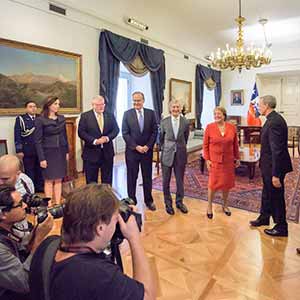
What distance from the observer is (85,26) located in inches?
203

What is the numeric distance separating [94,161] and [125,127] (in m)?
0.58

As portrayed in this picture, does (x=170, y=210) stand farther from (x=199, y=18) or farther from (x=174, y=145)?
(x=199, y=18)

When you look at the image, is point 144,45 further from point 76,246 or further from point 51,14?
point 76,246

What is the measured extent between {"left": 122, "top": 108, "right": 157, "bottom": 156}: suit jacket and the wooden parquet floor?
88 cm

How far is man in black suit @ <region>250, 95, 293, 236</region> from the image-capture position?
271 cm

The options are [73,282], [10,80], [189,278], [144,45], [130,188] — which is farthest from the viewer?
[144,45]

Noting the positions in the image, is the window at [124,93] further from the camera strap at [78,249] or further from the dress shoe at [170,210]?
the camera strap at [78,249]

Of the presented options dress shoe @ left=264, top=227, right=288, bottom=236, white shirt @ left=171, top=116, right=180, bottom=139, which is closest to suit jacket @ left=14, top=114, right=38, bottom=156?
white shirt @ left=171, top=116, right=180, bottom=139

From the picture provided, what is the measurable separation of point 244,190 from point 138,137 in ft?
6.83

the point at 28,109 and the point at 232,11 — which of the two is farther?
the point at 232,11

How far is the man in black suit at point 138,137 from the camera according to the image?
11.8 ft

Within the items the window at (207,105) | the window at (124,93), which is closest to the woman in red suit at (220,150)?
the window at (124,93)

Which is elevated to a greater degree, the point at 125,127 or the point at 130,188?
the point at 125,127

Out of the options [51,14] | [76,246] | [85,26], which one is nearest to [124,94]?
[85,26]
